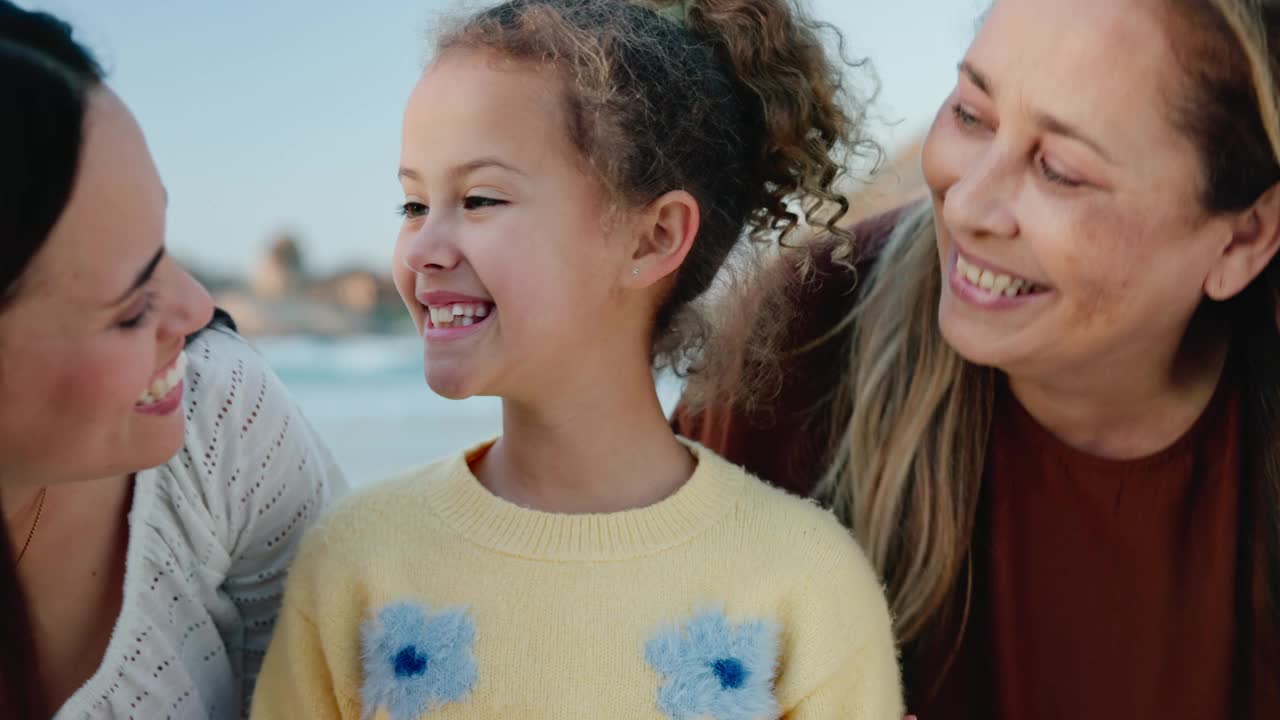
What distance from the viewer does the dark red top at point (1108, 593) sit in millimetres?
1913

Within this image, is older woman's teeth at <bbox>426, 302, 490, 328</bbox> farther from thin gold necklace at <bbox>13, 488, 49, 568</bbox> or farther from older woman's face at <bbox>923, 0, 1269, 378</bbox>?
older woman's face at <bbox>923, 0, 1269, 378</bbox>

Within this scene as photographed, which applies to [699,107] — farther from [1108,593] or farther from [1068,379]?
[1108,593]

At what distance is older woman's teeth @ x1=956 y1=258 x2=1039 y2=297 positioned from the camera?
66.9 inches

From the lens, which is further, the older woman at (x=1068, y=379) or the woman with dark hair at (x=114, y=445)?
the older woman at (x=1068, y=379)

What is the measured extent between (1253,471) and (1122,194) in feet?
2.02

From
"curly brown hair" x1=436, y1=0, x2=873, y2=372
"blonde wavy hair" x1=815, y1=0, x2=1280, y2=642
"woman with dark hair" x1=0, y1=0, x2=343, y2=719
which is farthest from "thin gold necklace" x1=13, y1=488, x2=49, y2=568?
"blonde wavy hair" x1=815, y1=0, x2=1280, y2=642

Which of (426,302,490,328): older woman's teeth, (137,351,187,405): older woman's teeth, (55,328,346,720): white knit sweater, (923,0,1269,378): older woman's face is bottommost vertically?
(55,328,346,720): white knit sweater

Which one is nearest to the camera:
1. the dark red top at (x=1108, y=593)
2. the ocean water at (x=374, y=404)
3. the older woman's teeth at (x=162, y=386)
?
the older woman's teeth at (x=162, y=386)

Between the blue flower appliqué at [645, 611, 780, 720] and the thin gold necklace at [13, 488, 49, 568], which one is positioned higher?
the blue flower appliqué at [645, 611, 780, 720]

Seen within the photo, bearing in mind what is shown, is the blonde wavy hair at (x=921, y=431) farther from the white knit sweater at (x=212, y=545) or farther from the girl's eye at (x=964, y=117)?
the white knit sweater at (x=212, y=545)

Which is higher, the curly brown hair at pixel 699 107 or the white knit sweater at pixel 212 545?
the curly brown hair at pixel 699 107

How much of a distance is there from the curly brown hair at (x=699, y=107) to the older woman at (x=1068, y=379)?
0.17m

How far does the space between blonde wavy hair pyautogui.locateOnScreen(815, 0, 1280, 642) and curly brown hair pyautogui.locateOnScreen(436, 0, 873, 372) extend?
0.22m

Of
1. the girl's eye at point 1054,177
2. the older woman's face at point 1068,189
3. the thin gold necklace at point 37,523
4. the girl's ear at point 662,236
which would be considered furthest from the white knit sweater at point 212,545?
the girl's eye at point 1054,177
